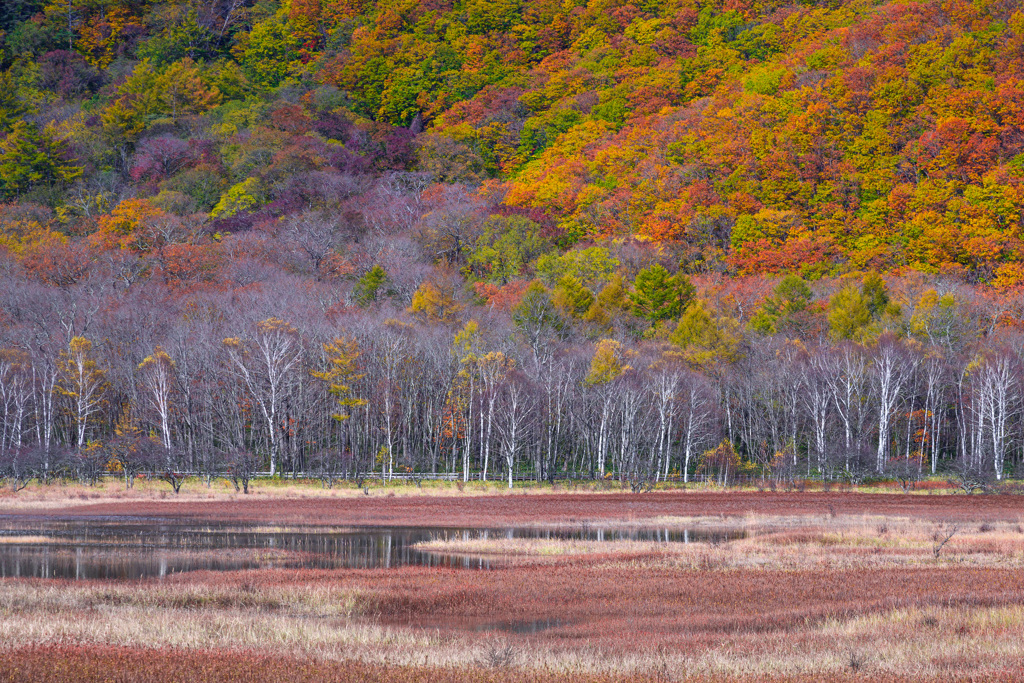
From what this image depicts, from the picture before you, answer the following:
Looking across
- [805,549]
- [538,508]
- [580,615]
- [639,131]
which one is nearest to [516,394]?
[538,508]

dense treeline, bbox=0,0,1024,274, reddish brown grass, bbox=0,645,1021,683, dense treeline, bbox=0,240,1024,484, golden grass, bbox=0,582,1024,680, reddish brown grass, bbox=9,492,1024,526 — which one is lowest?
reddish brown grass, bbox=9,492,1024,526

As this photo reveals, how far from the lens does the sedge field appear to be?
14.5 metres

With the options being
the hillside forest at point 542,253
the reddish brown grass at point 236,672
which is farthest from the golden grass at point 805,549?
the hillside forest at point 542,253

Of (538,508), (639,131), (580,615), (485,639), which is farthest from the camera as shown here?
(639,131)

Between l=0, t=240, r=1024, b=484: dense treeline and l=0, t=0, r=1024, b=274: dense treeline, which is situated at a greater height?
l=0, t=0, r=1024, b=274: dense treeline

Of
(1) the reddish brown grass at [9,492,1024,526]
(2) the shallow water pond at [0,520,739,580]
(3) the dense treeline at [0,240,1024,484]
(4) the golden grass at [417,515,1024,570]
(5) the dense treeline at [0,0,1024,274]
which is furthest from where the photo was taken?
(5) the dense treeline at [0,0,1024,274]

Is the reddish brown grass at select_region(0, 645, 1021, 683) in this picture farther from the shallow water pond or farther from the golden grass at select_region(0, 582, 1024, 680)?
the shallow water pond

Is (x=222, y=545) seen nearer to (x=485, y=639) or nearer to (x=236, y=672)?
(x=485, y=639)

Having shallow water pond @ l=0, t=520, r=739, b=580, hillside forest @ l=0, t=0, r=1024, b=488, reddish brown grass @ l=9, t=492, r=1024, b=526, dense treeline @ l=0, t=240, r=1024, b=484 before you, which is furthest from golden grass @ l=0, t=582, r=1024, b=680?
dense treeline @ l=0, t=240, r=1024, b=484

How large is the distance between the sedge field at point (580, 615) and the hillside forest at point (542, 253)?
35.5 m

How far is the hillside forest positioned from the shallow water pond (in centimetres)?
2295

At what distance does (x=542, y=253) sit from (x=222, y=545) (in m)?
89.3

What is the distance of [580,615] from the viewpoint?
21.0m

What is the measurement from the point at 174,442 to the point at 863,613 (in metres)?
62.0
